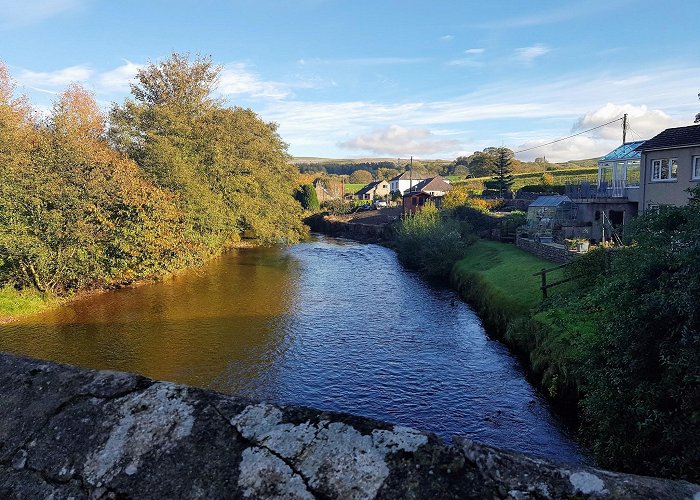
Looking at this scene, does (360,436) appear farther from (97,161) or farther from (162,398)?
(97,161)

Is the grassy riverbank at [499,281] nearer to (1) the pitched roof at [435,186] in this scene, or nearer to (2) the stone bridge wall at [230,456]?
(2) the stone bridge wall at [230,456]

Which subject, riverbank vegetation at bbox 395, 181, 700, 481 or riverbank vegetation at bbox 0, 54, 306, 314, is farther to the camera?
riverbank vegetation at bbox 0, 54, 306, 314

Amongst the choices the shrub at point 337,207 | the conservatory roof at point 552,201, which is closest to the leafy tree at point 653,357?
the conservatory roof at point 552,201

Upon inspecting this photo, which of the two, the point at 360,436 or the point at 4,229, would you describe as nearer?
the point at 360,436

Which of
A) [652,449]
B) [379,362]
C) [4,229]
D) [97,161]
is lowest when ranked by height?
[379,362]

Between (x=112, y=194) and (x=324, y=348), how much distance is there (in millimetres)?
19330

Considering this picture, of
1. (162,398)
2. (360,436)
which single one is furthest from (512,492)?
(162,398)

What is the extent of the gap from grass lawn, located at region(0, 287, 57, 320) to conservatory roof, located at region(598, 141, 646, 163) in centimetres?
4303

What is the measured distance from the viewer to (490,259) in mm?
40531

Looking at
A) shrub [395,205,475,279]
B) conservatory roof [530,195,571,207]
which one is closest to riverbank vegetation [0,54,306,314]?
shrub [395,205,475,279]

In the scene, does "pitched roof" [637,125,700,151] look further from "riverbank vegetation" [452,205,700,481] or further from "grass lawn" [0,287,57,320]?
"grass lawn" [0,287,57,320]

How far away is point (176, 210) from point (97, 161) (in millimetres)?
6315

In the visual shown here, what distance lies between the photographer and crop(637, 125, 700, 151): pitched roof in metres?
31.5

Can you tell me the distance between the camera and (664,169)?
34.5 metres
